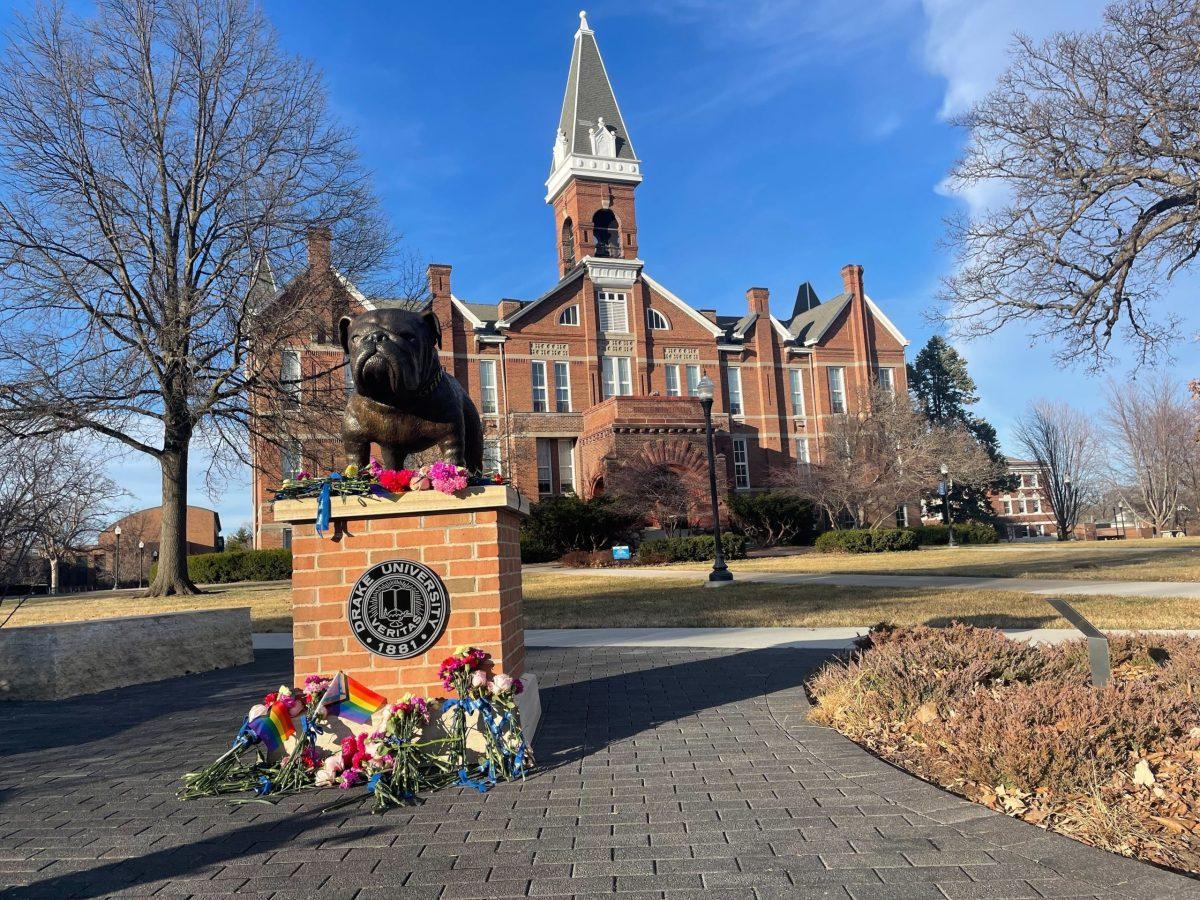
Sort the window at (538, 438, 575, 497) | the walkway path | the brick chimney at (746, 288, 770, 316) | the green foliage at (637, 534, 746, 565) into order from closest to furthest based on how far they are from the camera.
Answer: the walkway path
the green foliage at (637, 534, 746, 565)
the window at (538, 438, 575, 497)
the brick chimney at (746, 288, 770, 316)

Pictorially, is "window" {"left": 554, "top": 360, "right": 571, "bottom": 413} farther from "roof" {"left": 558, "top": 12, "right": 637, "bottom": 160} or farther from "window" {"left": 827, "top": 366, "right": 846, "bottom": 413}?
"window" {"left": 827, "top": 366, "right": 846, "bottom": 413}

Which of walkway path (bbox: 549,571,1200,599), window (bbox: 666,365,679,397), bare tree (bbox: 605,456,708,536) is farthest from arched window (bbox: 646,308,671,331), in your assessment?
walkway path (bbox: 549,571,1200,599)

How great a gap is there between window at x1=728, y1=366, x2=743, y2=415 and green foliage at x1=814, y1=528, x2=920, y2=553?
523 inches

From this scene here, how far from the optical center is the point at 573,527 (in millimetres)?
32188

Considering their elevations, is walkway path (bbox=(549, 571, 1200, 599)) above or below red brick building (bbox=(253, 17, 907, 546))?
below

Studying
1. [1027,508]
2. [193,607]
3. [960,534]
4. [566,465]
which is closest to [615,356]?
[566,465]

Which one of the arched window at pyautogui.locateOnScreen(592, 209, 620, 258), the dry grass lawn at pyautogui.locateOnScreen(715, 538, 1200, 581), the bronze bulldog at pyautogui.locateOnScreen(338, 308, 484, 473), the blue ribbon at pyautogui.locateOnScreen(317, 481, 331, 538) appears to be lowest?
the dry grass lawn at pyautogui.locateOnScreen(715, 538, 1200, 581)

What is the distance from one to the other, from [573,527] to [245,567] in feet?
41.2

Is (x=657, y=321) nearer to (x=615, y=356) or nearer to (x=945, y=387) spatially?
(x=615, y=356)

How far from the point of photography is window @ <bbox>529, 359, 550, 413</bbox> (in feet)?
139

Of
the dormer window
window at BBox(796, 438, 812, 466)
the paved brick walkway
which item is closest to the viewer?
the paved brick walkway

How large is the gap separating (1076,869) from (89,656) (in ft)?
28.3

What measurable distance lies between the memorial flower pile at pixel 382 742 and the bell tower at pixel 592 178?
4098cm

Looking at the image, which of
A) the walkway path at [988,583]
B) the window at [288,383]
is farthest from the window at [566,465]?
the window at [288,383]
